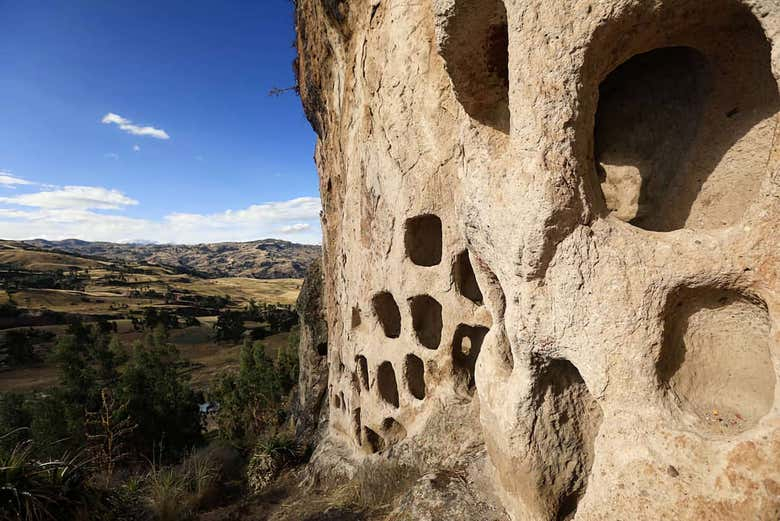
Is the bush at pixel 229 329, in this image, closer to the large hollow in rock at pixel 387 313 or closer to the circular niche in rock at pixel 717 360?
the large hollow in rock at pixel 387 313

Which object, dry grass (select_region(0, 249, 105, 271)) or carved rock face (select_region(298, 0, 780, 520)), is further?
dry grass (select_region(0, 249, 105, 271))

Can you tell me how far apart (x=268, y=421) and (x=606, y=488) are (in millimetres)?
15763

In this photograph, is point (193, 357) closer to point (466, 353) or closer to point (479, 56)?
point (466, 353)

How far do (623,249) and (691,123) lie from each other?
1265mm

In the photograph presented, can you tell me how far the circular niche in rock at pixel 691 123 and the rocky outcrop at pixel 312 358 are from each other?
7.97 meters

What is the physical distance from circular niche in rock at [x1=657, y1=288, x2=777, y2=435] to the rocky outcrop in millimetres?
8177

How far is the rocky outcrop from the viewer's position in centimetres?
975

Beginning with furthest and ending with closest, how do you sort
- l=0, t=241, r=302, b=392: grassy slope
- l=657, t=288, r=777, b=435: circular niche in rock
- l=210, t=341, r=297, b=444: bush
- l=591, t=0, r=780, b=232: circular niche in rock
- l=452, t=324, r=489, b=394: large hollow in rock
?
l=0, t=241, r=302, b=392: grassy slope
l=210, t=341, r=297, b=444: bush
l=452, t=324, r=489, b=394: large hollow in rock
l=591, t=0, r=780, b=232: circular niche in rock
l=657, t=288, r=777, b=435: circular niche in rock

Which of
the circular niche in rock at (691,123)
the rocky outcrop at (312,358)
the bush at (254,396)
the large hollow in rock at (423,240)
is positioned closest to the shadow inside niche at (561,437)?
the circular niche in rock at (691,123)

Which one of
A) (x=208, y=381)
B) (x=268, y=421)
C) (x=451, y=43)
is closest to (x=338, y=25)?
(x=451, y=43)

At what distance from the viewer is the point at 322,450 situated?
24.3 feet

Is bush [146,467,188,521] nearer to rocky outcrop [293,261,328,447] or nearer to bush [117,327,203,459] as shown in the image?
rocky outcrop [293,261,328,447]

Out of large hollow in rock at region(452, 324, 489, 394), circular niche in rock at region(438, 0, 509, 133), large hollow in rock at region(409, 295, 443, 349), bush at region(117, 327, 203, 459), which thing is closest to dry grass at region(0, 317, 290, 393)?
bush at region(117, 327, 203, 459)

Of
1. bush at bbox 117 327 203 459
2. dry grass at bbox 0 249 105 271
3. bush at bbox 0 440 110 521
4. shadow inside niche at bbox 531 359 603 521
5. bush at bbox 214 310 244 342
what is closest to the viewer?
shadow inside niche at bbox 531 359 603 521
